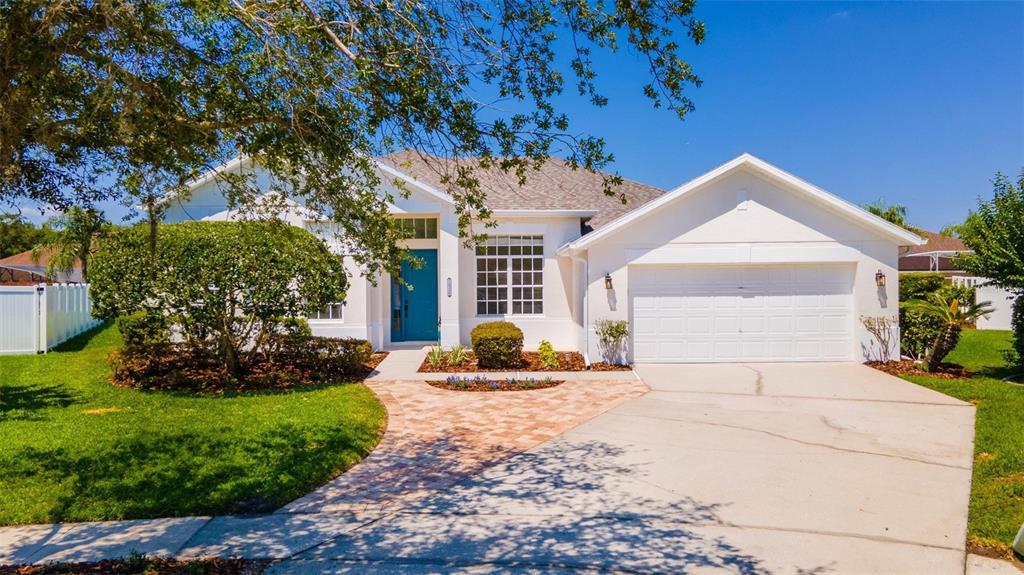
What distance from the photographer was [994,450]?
7258 millimetres

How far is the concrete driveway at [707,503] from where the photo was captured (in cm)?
458

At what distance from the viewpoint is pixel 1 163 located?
426cm

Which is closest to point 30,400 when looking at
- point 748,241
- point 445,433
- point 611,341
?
point 445,433

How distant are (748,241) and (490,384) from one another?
6.83 m

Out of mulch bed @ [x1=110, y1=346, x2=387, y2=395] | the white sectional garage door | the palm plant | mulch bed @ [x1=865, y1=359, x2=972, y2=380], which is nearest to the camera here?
mulch bed @ [x1=110, y1=346, x2=387, y2=395]

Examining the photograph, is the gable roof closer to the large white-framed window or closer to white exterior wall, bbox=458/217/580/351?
white exterior wall, bbox=458/217/580/351

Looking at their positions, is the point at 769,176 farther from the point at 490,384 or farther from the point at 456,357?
the point at 456,357

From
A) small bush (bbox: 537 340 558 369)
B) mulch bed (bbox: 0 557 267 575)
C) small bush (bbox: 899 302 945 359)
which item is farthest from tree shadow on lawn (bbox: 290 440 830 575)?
small bush (bbox: 899 302 945 359)

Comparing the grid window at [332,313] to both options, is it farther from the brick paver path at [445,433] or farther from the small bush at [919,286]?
the small bush at [919,286]

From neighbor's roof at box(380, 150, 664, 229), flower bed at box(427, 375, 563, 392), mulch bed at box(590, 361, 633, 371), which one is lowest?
flower bed at box(427, 375, 563, 392)

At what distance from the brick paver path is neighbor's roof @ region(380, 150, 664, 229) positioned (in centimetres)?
583

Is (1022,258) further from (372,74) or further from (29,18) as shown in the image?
(29,18)

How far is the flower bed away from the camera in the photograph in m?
11.5

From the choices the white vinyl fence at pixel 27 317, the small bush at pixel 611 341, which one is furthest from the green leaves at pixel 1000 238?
the white vinyl fence at pixel 27 317
